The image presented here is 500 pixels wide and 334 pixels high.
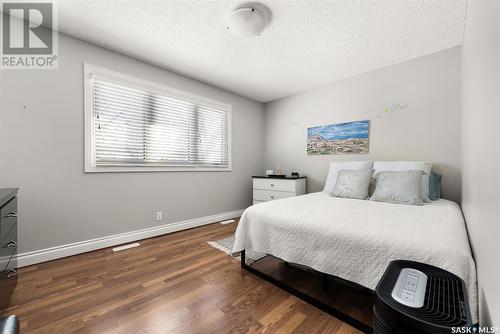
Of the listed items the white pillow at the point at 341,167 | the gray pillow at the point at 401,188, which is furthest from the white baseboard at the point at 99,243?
the gray pillow at the point at 401,188

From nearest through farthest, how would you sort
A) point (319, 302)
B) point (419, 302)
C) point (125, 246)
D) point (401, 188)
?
point (419, 302), point (319, 302), point (401, 188), point (125, 246)

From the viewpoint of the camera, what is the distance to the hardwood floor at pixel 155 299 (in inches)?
50.0

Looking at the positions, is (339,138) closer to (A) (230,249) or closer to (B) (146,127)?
(A) (230,249)

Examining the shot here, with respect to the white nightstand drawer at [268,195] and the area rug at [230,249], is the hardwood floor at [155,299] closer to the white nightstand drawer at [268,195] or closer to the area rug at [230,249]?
the area rug at [230,249]

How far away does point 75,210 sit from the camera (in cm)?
225

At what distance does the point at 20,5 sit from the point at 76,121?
1038 mm

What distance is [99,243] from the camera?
2.38 m

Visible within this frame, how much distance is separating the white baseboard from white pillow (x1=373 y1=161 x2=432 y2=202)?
2.64m

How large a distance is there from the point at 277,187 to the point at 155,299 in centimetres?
246

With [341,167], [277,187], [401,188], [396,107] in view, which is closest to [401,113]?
[396,107]

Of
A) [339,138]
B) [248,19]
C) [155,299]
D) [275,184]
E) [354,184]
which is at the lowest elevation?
[155,299]

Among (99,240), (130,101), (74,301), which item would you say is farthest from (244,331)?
(130,101)

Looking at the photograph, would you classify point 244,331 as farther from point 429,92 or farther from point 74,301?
point 429,92

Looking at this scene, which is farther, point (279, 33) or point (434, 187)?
point (434, 187)
